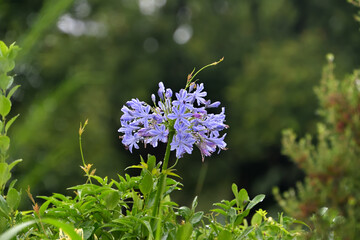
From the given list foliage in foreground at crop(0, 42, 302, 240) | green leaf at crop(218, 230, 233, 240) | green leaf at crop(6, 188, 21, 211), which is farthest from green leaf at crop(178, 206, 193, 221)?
green leaf at crop(6, 188, 21, 211)

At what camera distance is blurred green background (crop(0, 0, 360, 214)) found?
1523cm

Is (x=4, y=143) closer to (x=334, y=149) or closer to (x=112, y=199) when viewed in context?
(x=112, y=199)

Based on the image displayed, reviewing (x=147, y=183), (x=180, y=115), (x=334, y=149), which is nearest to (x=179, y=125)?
(x=180, y=115)

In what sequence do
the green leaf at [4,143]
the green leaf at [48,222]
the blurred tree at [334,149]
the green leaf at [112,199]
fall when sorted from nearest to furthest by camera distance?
1. the green leaf at [48,222]
2. the green leaf at [4,143]
3. the green leaf at [112,199]
4. the blurred tree at [334,149]

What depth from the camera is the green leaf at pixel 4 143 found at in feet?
3.64

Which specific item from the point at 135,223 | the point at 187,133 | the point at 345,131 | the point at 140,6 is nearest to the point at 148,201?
the point at 135,223

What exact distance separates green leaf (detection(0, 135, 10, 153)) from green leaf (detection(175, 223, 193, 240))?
16.1 inches

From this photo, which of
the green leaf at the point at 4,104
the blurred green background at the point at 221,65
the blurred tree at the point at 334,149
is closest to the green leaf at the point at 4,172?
the green leaf at the point at 4,104

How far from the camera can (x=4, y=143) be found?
112 centimetres

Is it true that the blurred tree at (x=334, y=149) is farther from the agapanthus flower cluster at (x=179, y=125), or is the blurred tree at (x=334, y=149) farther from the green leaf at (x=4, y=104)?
the green leaf at (x=4, y=104)

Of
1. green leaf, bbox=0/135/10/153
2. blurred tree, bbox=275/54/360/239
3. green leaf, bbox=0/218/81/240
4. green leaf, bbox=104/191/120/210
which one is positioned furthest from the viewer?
blurred tree, bbox=275/54/360/239

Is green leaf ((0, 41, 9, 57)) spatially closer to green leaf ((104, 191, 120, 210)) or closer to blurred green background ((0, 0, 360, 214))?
green leaf ((104, 191, 120, 210))

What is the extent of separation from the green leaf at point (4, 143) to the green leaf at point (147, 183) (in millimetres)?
304

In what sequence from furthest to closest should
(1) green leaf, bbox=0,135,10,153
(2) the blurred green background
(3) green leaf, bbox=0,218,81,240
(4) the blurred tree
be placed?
1. (2) the blurred green background
2. (4) the blurred tree
3. (1) green leaf, bbox=0,135,10,153
4. (3) green leaf, bbox=0,218,81,240
